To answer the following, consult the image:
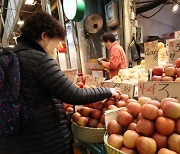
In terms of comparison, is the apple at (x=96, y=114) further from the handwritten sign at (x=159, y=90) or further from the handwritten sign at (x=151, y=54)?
the handwritten sign at (x=151, y=54)

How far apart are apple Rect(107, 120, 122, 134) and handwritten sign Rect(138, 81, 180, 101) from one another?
331 mm

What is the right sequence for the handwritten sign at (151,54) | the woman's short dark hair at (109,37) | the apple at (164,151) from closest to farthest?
the apple at (164,151) < the handwritten sign at (151,54) < the woman's short dark hair at (109,37)

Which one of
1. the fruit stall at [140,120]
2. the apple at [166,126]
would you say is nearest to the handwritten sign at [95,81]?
the fruit stall at [140,120]

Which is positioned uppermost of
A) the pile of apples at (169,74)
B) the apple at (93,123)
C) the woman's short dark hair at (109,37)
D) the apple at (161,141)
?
the woman's short dark hair at (109,37)

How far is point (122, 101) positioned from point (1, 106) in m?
0.83

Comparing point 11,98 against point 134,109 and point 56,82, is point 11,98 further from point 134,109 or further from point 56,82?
point 134,109

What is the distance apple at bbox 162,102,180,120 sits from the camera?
0.97 metres

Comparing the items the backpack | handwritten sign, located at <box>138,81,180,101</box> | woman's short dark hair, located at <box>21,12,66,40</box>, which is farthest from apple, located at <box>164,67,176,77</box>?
the backpack

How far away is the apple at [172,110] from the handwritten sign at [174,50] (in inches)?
30.0

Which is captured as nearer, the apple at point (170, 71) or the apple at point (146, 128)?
the apple at point (146, 128)

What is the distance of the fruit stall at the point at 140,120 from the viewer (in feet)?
3.14

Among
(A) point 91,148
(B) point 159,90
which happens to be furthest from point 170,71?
(A) point 91,148

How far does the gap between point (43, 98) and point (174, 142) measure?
32.2 inches

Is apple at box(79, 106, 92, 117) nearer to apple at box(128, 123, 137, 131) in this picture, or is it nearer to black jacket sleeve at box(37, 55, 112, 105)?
black jacket sleeve at box(37, 55, 112, 105)
